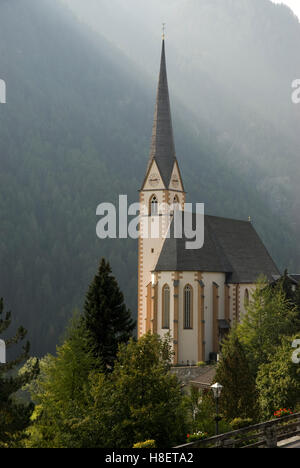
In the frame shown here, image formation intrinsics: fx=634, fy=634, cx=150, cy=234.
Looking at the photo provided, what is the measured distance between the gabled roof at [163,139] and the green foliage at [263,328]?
22.4m

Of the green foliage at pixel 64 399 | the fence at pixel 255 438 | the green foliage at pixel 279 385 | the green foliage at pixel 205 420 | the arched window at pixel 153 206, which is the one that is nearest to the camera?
the fence at pixel 255 438

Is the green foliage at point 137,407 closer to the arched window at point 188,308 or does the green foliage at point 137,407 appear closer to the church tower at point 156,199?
the arched window at point 188,308

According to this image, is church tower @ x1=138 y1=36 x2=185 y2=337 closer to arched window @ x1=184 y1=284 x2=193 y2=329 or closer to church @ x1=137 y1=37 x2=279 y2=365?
church @ x1=137 y1=37 x2=279 y2=365

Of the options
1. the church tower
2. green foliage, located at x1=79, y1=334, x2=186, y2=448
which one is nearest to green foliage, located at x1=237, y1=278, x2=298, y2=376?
green foliage, located at x1=79, y1=334, x2=186, y2=448

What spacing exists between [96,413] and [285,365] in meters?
15.1

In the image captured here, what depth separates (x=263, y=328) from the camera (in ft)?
159

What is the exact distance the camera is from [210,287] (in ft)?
211

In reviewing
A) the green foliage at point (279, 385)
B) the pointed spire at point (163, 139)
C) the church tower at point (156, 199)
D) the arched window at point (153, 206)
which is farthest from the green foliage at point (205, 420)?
the pointed spire at point (163, 139)

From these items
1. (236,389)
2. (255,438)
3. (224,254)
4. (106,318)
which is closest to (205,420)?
(236,389)

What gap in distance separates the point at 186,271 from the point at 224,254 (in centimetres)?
738

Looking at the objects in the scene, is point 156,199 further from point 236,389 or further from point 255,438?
point 255,438

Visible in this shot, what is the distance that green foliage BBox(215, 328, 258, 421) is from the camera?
3616 centimetres

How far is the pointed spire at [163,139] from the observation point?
69.8m
